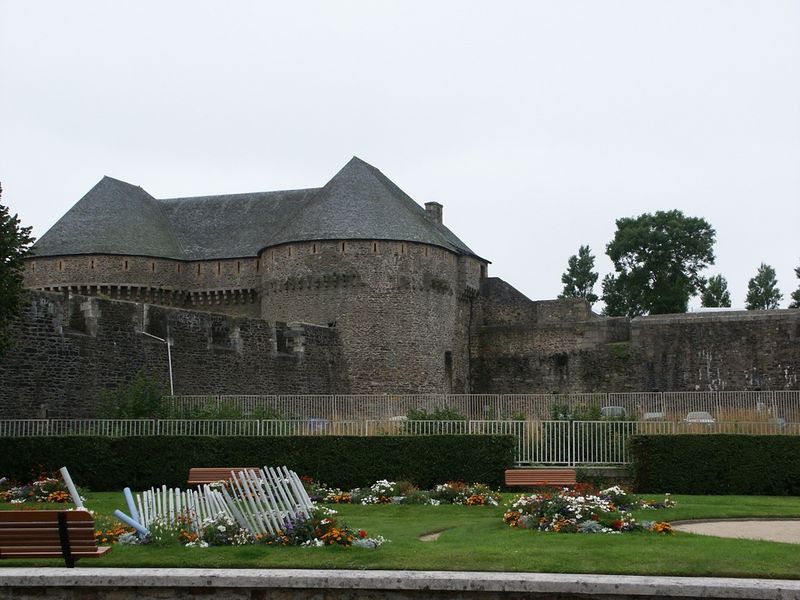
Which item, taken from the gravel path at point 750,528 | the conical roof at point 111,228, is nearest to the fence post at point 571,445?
the gravel path at point 750,528

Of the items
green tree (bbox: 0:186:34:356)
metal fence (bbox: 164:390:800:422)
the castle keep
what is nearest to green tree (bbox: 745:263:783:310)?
the castle keep

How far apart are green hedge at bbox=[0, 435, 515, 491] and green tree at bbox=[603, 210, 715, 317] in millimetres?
43469

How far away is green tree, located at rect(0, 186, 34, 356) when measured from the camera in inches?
808

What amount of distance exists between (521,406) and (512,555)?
15.1 meters

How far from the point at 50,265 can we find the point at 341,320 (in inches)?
475

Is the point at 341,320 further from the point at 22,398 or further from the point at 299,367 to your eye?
the point at 22,398

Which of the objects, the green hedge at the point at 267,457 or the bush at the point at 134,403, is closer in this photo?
the green hedge at the point at 267,457

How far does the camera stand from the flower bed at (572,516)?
13586 mm

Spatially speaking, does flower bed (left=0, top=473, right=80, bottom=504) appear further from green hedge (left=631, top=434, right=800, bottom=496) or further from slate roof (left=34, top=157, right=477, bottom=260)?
slate roof (left=34, top=157, right=477, bottom=260)

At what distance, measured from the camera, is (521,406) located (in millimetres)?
26359

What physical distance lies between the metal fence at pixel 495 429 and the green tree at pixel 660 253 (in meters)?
40.8

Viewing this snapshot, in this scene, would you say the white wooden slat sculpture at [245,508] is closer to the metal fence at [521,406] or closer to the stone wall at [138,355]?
the metal fence at [521,406]

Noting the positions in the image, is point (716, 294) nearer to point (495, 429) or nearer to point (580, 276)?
point (580, 276)

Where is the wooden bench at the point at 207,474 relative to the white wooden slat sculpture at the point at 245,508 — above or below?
below
